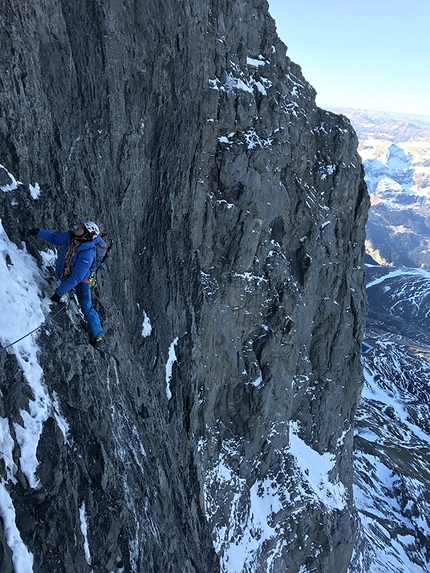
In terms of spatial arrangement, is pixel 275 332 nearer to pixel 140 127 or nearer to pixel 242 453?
pixel 242 453

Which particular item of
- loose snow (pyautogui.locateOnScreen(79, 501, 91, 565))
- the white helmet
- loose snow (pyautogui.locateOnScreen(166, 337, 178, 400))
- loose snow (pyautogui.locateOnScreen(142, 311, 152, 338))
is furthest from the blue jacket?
loose snow (pyautogui.locateOnScreen(166, 337, 178, 400))

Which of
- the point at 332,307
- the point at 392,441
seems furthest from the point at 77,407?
the point at 392,441

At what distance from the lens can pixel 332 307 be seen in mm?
39906

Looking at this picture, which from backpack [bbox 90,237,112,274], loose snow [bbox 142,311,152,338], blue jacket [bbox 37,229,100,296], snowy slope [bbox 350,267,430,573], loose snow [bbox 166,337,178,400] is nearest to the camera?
blue jacket [bbox 37,229,100,296]

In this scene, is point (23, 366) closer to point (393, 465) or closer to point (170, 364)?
point (170, 364)

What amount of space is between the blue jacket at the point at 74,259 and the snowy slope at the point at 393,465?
163ft

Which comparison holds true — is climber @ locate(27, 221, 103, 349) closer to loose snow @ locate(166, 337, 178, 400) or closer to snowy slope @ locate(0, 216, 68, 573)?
snowy slope @ locate(0, 216, 68, 573)

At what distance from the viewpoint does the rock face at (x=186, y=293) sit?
967 cm

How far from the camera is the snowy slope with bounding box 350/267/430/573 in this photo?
205 ft

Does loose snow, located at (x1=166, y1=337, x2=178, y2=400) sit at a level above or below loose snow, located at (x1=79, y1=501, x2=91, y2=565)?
below

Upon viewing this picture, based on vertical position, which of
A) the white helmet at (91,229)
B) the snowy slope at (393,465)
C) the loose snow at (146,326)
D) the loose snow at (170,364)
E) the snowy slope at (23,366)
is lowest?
the snowy slope at (393,465)

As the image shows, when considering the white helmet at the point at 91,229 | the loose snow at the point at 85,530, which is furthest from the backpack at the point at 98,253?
the loose snow at the point at 85,530

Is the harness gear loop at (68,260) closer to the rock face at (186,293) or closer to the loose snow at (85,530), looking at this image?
the rock face at (186,293)

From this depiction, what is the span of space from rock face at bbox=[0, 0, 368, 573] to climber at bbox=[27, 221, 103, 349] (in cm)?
67
